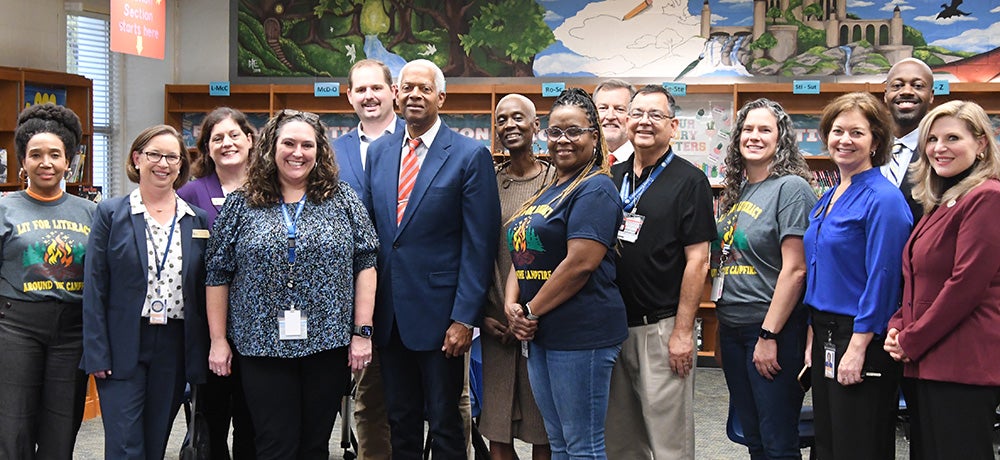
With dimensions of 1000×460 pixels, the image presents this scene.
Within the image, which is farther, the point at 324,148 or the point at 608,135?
the point at 608,135

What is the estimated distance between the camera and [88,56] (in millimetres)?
8281

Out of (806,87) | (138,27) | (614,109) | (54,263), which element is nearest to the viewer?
(54,263)

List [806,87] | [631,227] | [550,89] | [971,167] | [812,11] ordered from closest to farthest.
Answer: [971,167] → [631,227] → [806,87] → [550,89] → [812,11]

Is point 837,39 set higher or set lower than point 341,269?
higher

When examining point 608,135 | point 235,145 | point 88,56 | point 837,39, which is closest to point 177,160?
point 235,145

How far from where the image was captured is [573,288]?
9.66ft

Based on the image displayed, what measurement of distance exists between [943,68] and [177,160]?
6915mm

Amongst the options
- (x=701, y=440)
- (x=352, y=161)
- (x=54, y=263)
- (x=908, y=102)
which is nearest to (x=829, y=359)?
(x=908, y=102)

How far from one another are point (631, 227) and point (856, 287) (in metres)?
0.80

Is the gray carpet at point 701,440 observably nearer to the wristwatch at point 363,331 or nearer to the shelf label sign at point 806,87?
the wristwatch at point 363,331

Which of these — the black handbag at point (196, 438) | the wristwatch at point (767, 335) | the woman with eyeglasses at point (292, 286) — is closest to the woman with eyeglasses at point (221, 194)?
the black handbag at point (196, 438)

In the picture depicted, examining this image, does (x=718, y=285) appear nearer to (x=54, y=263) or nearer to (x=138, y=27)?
(x=54, y=263)

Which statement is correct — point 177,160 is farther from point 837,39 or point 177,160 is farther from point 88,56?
point 837,39

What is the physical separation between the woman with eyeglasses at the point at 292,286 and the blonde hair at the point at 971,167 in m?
1.87
